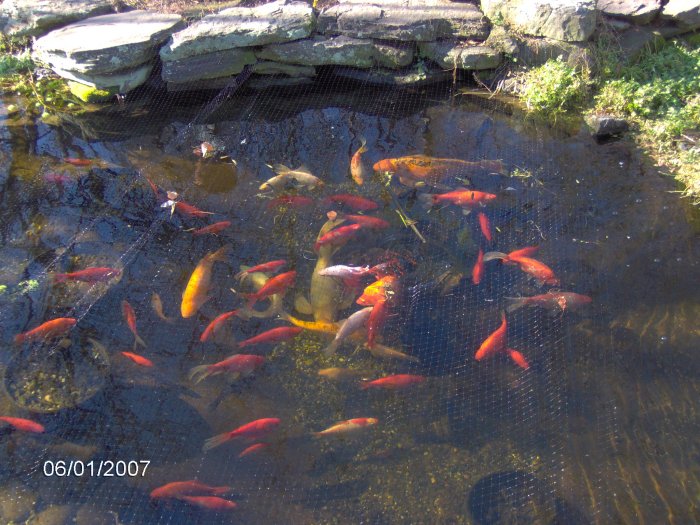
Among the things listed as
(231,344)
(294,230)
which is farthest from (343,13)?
(231,344)

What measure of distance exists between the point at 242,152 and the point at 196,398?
309cm

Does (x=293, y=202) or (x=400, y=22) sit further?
(x=400, y=22)

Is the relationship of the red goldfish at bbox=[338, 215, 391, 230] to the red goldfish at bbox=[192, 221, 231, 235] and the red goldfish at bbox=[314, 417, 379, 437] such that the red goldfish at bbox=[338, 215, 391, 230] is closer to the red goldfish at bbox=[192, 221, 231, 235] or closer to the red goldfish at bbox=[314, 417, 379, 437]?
the red goldfish at bbox=[192, 221, 231, 235]

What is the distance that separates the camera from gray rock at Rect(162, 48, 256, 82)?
258 inches

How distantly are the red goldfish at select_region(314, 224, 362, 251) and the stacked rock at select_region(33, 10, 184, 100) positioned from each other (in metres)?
3.57

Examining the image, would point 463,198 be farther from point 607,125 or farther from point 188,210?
point 188,210

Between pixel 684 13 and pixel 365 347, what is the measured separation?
19.1 feet

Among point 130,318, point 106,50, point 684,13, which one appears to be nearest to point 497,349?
point 130,318

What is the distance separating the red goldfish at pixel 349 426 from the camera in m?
3.63

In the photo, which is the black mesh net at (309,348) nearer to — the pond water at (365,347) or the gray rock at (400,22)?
the pond water at (365,347)

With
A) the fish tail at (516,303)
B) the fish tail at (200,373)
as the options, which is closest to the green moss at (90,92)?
the fish tail at (200,373)

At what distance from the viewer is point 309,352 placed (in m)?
4.05

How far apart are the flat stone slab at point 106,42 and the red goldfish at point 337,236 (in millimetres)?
3567

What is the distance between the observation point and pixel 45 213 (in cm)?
525
